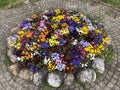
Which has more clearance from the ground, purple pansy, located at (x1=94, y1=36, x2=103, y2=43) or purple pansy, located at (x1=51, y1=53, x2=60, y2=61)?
purple pansy, located at (x1=51, y1=53, x2=60, y2=61)

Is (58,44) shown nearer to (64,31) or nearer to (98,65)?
(64,31)

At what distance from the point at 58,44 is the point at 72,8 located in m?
3.45

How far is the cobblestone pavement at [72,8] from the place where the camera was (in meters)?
6.63

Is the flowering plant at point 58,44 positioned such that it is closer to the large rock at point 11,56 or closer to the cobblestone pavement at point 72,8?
the large rock at point 11,56

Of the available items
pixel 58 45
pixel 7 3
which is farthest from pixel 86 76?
pixel 7 3

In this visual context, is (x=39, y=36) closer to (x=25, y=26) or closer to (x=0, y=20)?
(x=25, y=26)

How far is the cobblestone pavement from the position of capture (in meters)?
6.63

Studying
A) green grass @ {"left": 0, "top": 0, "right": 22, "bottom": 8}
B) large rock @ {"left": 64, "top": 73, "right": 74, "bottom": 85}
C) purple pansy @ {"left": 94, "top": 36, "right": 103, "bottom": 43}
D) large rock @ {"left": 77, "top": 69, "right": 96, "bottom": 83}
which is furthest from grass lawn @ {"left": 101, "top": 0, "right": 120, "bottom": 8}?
large rock @ {"left": 64, "top": 73, "right": 74, "bottom": 85}

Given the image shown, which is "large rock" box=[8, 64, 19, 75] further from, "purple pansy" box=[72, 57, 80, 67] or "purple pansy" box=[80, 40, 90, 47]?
"purple pansy" box=[80, 40, 90, 47]

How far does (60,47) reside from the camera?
7.13 m

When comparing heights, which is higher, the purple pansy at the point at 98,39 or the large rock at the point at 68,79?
the purple pansy at the point at 98,39

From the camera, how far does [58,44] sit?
7.14m

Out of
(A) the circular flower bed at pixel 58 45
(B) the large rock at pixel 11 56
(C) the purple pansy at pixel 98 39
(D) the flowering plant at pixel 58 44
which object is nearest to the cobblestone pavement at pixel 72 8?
(B) the large rock at pixel 11 56

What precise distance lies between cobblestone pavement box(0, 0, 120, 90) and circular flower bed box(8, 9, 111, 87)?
376mm
